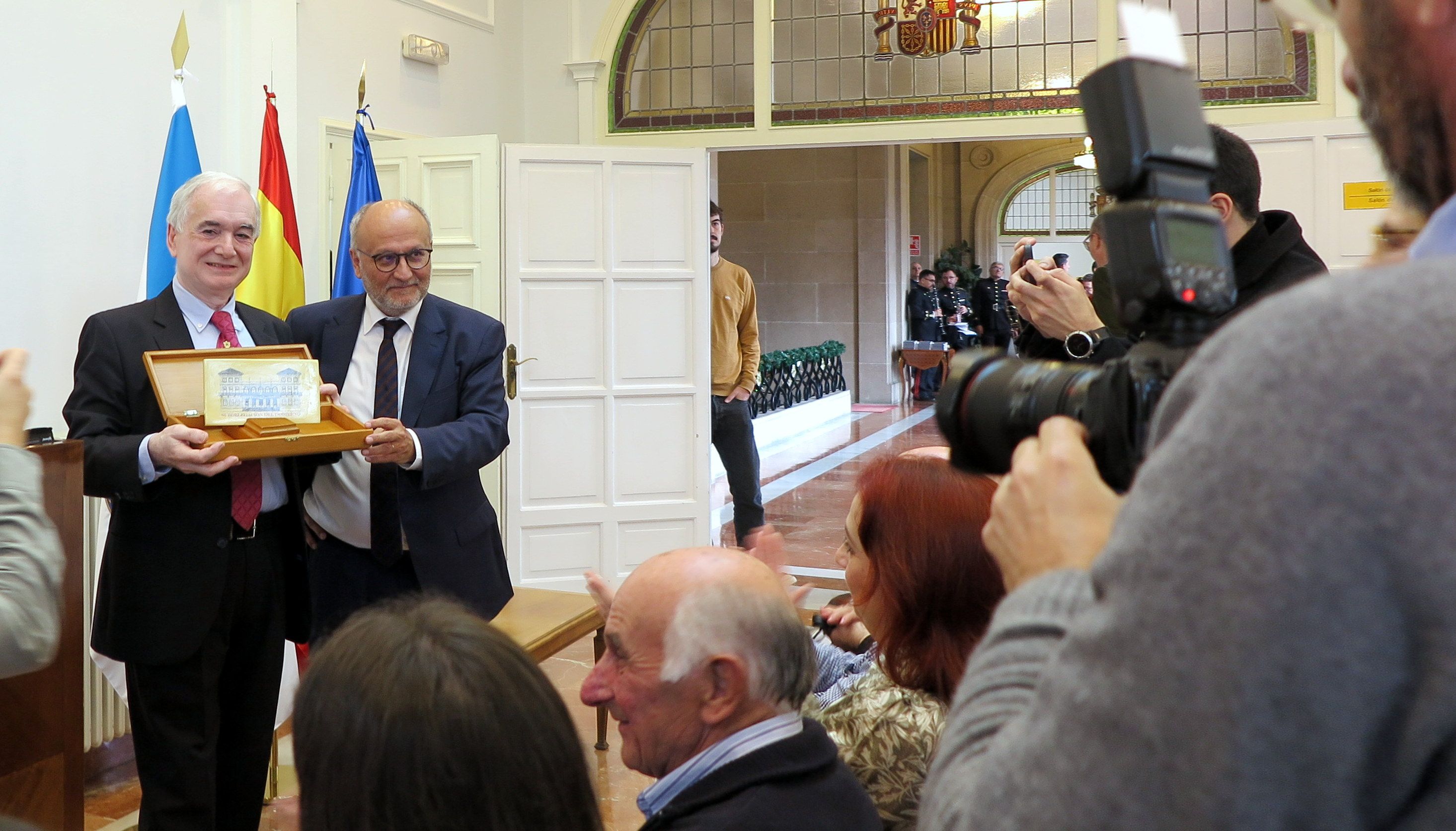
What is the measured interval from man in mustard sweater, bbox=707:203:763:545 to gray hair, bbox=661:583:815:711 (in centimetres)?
495

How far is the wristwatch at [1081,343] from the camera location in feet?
8.16

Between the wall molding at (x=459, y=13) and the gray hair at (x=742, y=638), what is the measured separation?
5335 mm

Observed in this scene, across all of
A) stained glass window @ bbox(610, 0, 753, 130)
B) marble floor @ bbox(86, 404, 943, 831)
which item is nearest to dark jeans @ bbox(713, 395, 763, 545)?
marble floor @ bbox(86, 404, 943, 831)

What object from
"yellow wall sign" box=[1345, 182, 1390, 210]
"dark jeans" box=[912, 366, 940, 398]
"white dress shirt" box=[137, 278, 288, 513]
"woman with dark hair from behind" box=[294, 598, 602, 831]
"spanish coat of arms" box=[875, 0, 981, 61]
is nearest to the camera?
"woman with dark hair from behind" box=[294, 598, 602, 831]

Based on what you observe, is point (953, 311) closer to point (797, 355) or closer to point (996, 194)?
point (797, 355)

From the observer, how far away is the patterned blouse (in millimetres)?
1749

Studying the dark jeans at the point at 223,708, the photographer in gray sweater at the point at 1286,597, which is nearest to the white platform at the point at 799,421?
the dark jeans at the point at 223,708

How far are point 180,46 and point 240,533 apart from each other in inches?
84.7

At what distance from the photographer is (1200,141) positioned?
78 centimetres

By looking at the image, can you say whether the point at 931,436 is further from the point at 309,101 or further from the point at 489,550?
the point at 489,550

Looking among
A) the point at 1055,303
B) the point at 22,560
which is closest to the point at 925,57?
the point at 1055,303

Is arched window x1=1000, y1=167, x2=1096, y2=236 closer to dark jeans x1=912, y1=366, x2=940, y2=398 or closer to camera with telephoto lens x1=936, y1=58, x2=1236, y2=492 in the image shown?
dark jeans x1=912, y1=366, x2=940, y2=398

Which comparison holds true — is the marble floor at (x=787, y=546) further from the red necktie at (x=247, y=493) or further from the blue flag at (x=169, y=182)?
the blue flag at (x=169, y=182)

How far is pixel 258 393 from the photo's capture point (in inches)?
110
